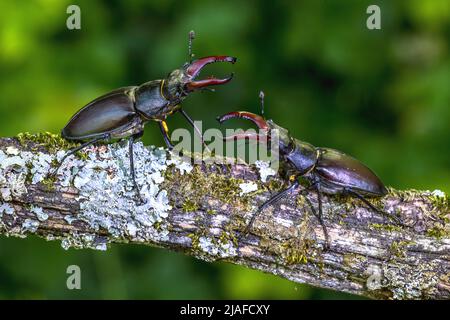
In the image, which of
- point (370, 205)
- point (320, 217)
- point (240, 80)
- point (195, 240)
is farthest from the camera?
point (240, 80)

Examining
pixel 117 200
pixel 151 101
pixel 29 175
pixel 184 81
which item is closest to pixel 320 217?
pixel 117 200

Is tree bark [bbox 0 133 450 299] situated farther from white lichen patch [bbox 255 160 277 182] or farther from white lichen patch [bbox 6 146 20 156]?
white lichen patch [bbox 255 160 277 182]

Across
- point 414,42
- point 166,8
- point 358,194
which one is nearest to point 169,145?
point 358,194

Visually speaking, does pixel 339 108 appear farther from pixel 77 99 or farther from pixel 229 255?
pixel 229 255

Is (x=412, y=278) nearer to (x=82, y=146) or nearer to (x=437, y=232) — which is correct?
(x=437, y=232)

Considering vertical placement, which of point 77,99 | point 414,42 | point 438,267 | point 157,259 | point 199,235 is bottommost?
point 157,259
